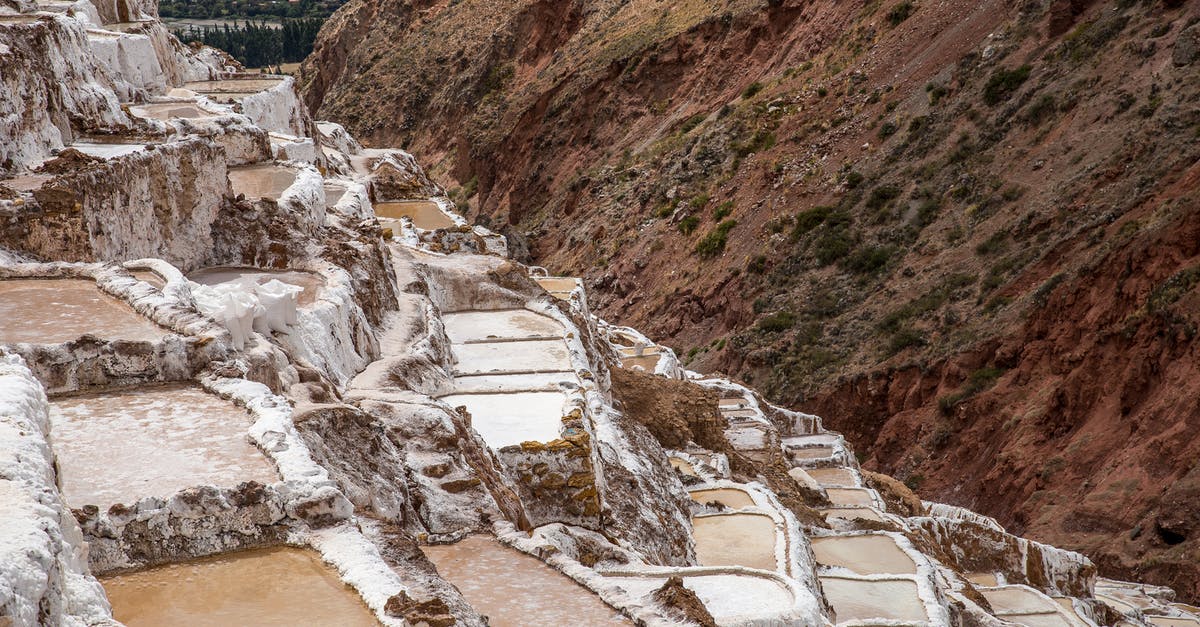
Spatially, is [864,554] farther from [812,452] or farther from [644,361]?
[644,361]

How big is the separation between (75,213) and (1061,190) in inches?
1097

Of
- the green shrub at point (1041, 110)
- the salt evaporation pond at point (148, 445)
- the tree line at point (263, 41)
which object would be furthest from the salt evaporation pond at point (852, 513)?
the tree line at point (263, 41)

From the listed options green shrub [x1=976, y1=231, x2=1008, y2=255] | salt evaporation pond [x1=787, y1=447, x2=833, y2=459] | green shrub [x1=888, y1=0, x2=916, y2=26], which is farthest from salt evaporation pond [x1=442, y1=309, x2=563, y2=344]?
green shrub [x1=888, y1=0, x2=916, y2=26]

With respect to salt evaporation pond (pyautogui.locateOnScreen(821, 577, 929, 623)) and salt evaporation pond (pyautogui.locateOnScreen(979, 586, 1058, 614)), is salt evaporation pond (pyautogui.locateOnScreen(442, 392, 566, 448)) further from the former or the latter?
salt evaporation pond (pyautogui.locateOnScreen(979, 586, 1058, 614))

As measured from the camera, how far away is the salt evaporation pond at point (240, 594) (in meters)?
5.75

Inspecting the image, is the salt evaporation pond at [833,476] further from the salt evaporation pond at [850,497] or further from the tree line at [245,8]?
the tree line at [245,8]

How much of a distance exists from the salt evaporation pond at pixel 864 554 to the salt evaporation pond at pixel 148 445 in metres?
8.95

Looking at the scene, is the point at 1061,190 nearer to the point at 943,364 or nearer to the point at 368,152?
the point at 943,364

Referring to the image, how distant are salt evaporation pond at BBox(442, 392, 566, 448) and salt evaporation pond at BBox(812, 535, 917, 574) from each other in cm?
428

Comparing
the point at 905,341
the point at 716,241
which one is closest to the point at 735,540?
the point at 905,341

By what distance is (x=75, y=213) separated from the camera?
433 inches

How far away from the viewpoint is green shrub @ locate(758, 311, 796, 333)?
36500mm

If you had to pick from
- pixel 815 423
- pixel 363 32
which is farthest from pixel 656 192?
pixel 363 32

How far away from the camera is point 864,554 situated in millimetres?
15438
